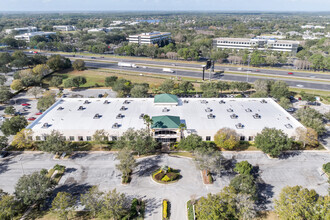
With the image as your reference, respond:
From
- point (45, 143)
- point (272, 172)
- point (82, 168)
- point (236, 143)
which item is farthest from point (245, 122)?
point (45, 143)

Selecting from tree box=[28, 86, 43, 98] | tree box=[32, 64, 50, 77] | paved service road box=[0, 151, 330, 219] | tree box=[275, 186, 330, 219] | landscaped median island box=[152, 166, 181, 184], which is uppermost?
tree box=[32, 64, 50, 77]

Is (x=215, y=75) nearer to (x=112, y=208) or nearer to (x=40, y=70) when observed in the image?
(x=40, y=70)

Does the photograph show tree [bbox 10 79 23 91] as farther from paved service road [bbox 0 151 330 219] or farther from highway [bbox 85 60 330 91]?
paved service road [bbox 0 151 330 219]

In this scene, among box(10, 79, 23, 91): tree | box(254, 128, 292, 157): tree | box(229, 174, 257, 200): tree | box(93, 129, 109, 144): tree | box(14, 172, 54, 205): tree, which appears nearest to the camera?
box(14, 172, 54, 205): tree

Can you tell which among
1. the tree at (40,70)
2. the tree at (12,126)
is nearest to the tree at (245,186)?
the tree at (12,126)

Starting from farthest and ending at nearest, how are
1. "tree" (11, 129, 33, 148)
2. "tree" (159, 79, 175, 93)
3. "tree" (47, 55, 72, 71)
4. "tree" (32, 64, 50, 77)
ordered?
"tree" (47, 55, 72, 71), "tree" (32, 64, 50, 77), "tree" (159, 79, 175, 93), "tree" (11, 129, 33, 148)

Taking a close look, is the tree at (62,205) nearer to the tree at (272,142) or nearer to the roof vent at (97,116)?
the roof vent at (97,116)

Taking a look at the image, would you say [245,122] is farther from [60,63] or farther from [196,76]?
[60,63]

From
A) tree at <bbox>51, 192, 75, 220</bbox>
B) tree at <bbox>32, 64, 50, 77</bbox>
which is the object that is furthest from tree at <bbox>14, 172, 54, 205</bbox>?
tree at <bbox>32, 64, 50, 77</bbox>
